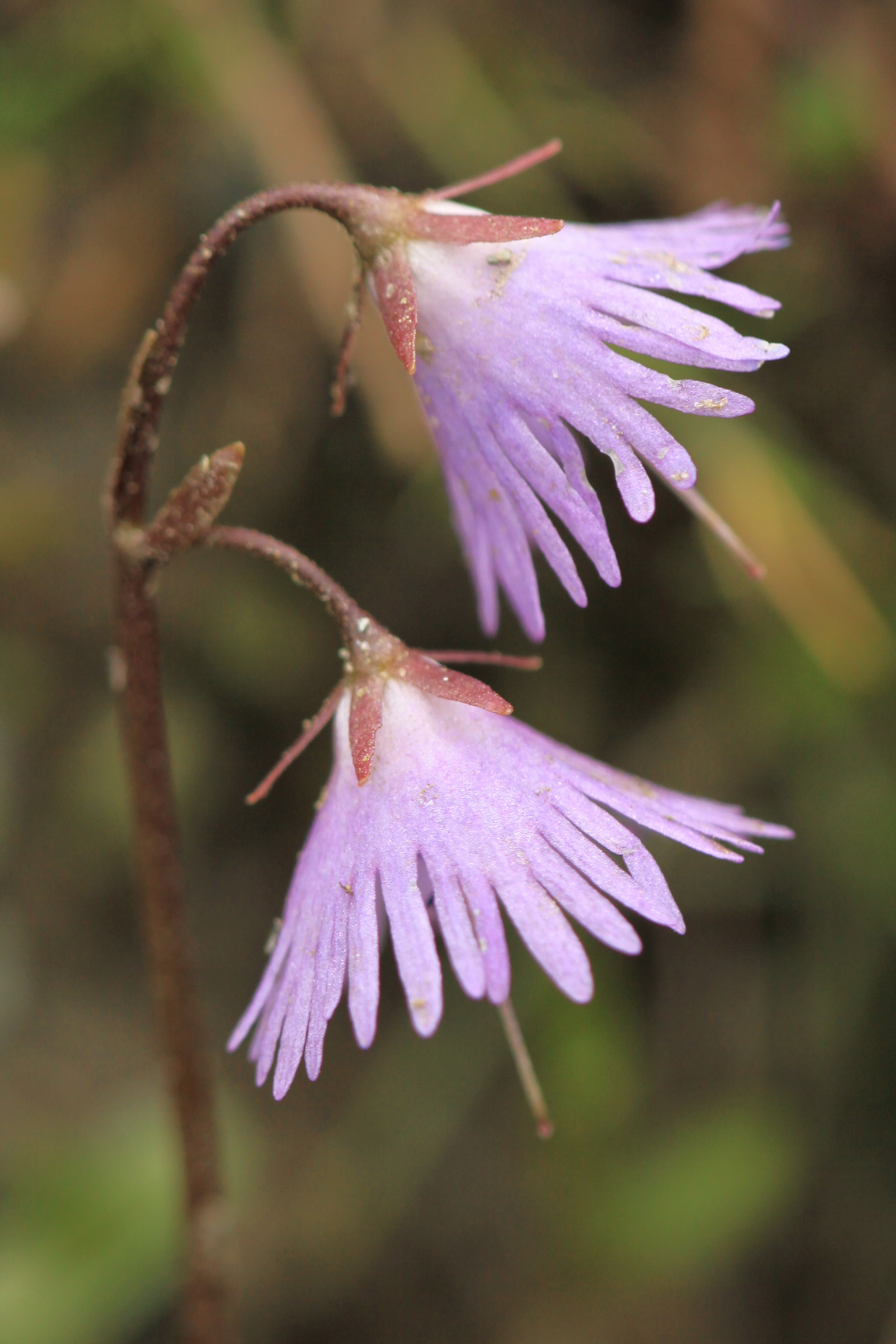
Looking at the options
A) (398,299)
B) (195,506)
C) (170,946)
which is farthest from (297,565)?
(170,946)

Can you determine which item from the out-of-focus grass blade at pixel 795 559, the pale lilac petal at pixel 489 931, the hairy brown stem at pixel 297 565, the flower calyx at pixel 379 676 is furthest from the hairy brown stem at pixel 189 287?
the out-of-focus grass blade at pixel 795 559

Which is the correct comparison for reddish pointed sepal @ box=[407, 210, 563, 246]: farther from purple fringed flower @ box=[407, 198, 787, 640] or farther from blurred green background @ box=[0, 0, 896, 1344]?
blurred green background @ box=[0, 0, 896, 1344]

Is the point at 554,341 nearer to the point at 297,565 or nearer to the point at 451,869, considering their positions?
the point at 297,565

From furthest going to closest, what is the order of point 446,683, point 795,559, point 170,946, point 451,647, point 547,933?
point 451,647 → point 795,559 → point 170,946 → point 446,683 → point 547,933

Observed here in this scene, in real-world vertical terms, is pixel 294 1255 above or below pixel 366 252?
below

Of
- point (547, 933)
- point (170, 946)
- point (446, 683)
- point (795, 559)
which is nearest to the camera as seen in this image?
point (547, 933)

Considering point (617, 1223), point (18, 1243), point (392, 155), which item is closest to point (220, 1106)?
point (18, 1243)

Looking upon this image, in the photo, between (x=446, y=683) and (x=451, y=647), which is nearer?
(x=446, y=683)

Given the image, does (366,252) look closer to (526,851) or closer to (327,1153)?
(526,851)
